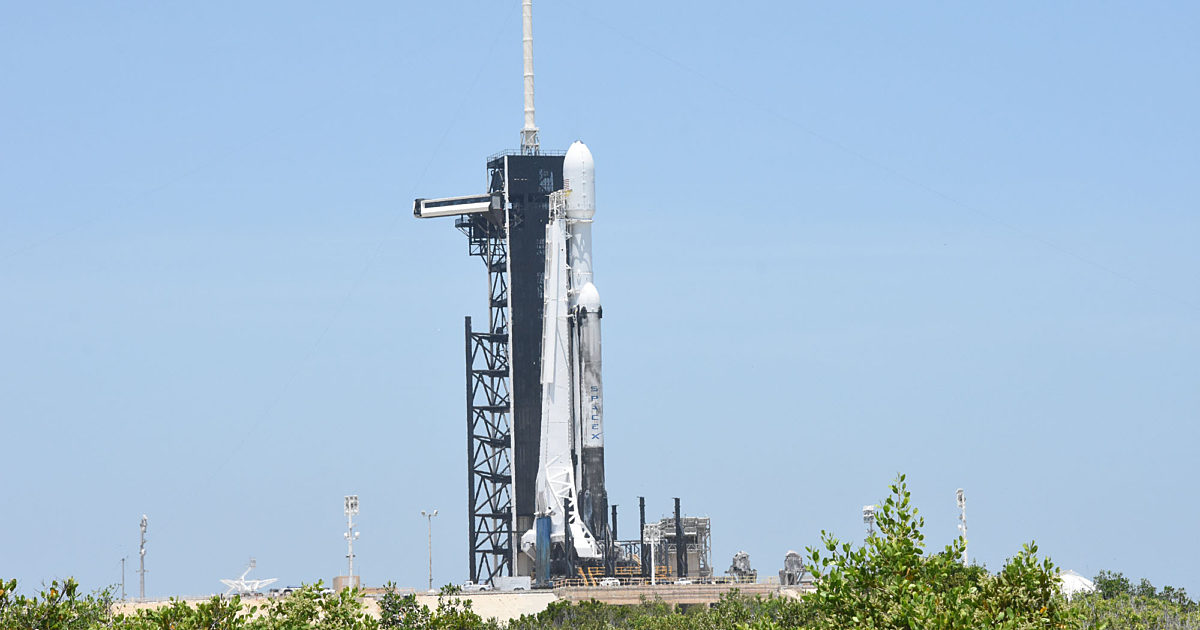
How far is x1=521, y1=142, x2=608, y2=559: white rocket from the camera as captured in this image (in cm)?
10319

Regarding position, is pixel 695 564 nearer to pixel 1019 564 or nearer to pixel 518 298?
pixel 518 298

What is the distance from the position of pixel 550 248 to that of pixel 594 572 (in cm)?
1968

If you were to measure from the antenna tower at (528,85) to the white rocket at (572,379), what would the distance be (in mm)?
5934

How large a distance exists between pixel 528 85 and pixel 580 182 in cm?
1009

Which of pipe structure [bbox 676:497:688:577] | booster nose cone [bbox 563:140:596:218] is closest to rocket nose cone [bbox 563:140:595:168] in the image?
booster nose cone [bbox 563:140:596:218]

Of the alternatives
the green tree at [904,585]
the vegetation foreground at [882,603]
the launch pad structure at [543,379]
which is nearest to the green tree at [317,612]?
the vegetation foreground at [882,603]

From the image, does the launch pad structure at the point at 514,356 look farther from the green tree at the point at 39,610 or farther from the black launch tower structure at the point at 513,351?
the green tree at the point at 39,610

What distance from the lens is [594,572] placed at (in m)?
102

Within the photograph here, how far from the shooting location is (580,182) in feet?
347

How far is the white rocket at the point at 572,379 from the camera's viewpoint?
339 feet

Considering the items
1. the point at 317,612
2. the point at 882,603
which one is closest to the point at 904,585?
the point at 882,603

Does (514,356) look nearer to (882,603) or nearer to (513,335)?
(513,335)

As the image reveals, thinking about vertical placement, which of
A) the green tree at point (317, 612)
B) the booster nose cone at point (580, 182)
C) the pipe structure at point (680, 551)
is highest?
the booster nose cone at point (580, 182)

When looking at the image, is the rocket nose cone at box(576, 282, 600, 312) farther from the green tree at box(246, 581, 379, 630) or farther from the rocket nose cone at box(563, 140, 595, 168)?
the green tree at box(246, 581, 379, 630)
